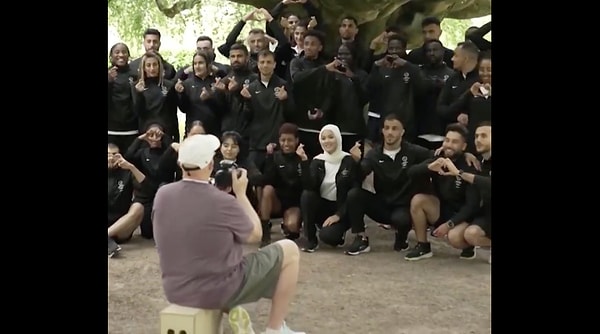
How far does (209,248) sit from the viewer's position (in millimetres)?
3006

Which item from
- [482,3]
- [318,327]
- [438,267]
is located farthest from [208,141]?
[482,3]

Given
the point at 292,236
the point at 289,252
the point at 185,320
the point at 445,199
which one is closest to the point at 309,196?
the point at 292,236

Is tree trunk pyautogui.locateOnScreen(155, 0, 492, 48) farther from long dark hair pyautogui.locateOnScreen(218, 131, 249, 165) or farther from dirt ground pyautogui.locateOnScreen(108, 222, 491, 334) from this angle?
dirt ground pyautogui.locateOnScreen(108, 222, 491, 334)

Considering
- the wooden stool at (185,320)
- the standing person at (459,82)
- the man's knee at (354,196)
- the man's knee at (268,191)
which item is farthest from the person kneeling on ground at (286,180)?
the wooden stool at (185,320)

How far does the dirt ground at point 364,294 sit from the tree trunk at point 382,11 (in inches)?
45.6

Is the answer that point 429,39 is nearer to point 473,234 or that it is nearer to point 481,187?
point 481,187

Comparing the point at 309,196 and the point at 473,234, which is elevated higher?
the point at 309,196

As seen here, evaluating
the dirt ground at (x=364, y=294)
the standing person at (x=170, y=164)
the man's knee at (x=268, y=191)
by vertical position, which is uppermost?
the standing person at (x=170, y=164)

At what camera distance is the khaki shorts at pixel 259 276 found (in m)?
3.07

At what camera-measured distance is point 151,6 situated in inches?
193

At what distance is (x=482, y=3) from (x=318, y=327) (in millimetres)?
2209

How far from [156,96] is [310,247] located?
1.16 meters

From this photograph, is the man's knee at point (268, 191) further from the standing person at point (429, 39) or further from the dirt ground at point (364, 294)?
the standing person at point (429, 39)

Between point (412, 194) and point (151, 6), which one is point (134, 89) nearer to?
point (151, 6)
